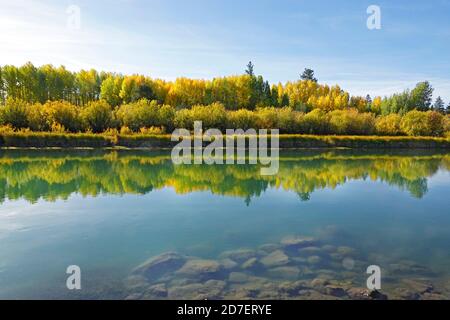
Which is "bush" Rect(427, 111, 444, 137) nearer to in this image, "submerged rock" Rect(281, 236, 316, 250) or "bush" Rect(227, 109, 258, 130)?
"bush" Rect(227, 109, 258, 130)

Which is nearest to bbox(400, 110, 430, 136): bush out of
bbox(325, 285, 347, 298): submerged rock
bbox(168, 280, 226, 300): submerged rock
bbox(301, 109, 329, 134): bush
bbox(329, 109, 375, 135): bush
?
bbox(329, 109, 375, 135): bush

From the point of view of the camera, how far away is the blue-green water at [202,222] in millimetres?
5105

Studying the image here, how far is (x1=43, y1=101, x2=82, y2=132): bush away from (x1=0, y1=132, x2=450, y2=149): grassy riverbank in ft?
13.0

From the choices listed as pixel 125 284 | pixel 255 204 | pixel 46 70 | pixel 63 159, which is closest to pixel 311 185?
pixel 255 204

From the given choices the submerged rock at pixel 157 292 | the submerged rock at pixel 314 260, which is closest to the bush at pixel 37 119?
the submerged rock at pixel 157 292

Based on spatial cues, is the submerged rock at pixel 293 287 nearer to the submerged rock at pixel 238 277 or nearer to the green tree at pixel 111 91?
the submerged rock at pixel 238 277

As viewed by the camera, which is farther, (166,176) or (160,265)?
(166,176)

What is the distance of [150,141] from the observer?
85.4ft

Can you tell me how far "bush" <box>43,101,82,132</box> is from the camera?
28.2m

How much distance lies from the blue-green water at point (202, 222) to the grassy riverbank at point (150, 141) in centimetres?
915

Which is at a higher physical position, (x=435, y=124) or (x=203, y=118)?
(x=203, y=118)

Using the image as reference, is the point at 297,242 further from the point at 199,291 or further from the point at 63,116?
the point at 63,116

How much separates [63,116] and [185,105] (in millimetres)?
18614

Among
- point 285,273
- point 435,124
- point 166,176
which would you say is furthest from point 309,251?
point 435,124
